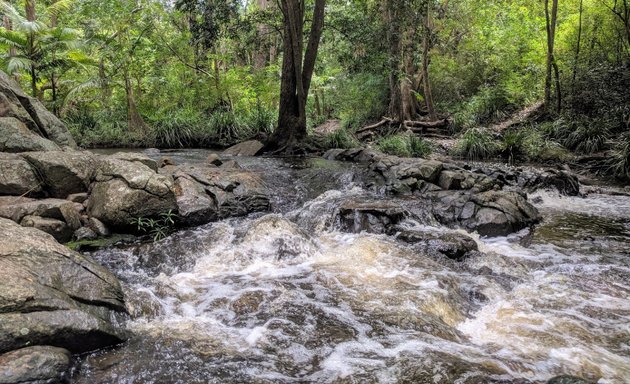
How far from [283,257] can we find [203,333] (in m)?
2.25

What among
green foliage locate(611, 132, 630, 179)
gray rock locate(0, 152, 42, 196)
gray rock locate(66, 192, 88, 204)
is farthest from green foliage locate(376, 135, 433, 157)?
gray rock locate(0, 152, 42, 196)

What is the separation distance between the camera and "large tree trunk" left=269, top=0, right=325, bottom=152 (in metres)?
13.0

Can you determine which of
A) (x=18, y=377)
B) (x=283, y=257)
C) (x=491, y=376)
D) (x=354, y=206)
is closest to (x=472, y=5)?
(x=354, y=206)

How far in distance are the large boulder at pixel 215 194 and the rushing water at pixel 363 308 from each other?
38 cm

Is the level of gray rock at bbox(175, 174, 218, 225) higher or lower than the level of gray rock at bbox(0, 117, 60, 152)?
lower

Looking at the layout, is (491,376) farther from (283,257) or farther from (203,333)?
(283,257)

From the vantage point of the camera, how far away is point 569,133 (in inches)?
528

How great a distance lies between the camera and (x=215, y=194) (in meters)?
7.83

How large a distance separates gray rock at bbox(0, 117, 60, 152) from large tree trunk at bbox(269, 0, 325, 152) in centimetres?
747

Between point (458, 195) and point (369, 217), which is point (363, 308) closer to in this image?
point (369, 217)

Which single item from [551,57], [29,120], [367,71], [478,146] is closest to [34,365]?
[29,120]

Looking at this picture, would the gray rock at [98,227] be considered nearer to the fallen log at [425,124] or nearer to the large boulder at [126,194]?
the large boulder at [126,194]

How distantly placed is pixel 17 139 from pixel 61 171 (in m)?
1.46

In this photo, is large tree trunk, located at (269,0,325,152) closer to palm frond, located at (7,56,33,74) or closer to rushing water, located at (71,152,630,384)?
rushing water, located at (71,152,630,384)
